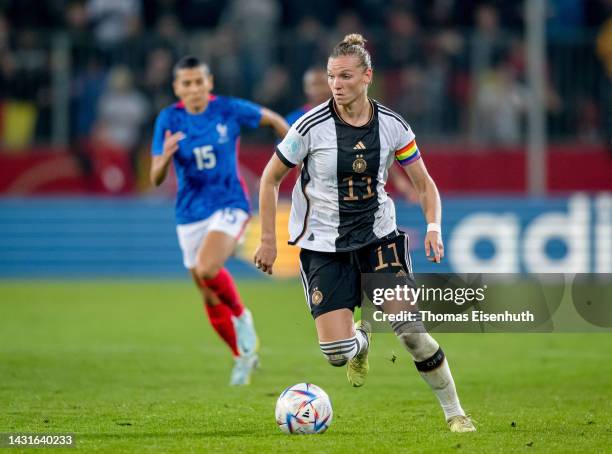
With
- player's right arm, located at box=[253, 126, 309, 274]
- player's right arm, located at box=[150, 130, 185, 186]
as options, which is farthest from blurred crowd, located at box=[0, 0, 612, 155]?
player's right arm, located at box=[253, 126, 309, 274]

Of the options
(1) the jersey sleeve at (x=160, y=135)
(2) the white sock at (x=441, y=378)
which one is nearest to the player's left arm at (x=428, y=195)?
(2) the white sock at (x=441, y=378)

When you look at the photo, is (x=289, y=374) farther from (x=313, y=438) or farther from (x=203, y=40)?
(x=203, y=40)

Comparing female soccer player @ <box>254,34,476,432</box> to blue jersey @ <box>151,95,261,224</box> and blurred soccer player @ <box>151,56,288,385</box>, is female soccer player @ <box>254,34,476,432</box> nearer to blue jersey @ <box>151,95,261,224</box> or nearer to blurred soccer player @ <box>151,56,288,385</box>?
blurred soccer player @ <box>151,56,288,385</box>

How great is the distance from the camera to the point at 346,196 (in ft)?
26.7

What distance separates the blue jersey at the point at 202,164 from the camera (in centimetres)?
1115

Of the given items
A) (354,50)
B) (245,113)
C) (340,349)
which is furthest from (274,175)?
(245,113)

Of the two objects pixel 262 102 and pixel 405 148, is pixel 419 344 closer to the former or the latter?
pixel 405 148

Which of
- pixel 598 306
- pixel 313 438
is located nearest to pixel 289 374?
pixel 598 306

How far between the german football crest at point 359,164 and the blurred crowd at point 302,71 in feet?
37.9

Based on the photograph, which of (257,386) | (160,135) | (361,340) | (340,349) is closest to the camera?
(340,349)

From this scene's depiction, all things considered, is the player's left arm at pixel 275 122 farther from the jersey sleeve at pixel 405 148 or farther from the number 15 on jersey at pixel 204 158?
the jersey sleeve at pixel 405 148

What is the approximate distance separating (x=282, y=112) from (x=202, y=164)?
883cm

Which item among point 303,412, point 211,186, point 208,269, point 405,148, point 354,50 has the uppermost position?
point 354,50

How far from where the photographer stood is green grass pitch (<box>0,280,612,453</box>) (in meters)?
7.71
